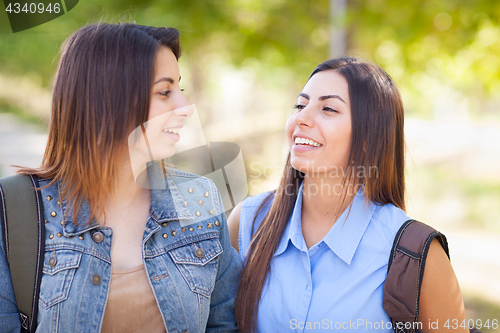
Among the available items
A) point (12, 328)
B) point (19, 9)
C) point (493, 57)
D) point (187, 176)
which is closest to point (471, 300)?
point (493, 57)

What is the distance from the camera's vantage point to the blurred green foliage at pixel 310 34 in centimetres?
421

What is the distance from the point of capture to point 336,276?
1914 millimetres

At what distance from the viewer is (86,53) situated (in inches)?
64.3

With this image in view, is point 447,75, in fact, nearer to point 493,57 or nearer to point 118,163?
point 493,57

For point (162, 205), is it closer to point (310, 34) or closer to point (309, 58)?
point (309, 58)

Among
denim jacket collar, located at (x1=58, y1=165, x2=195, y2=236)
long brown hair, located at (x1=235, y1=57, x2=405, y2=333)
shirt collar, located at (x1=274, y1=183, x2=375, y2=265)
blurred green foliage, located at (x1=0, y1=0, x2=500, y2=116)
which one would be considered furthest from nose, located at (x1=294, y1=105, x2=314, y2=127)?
blurred green foliage, located at (x1=0, y1=0, x2=500, y2=116)

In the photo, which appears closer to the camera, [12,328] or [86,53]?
[12,328]

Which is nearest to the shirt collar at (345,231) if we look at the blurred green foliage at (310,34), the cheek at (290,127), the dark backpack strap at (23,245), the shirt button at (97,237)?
the cheek at (290,127)

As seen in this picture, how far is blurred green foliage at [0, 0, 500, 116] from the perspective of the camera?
166 inches

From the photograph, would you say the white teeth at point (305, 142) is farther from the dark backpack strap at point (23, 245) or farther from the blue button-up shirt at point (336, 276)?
the dark backpack strap at point (23, 245)

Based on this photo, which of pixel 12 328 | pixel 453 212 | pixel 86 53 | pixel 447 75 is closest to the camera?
pixel 12 328

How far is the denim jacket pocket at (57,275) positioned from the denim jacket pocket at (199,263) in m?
0.41

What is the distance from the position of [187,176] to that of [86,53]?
0.75 metres

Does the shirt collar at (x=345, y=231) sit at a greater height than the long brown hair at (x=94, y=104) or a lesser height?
lesser
